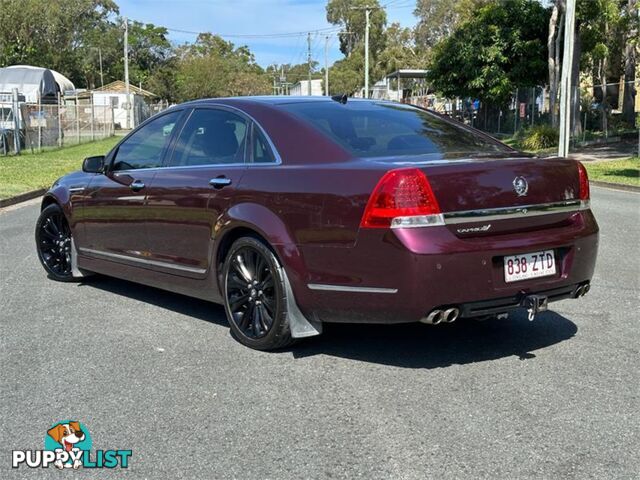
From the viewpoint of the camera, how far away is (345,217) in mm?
4180

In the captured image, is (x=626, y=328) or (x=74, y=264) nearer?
(x=626, y=328)

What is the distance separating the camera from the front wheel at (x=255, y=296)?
180 inches

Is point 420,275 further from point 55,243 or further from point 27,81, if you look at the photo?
point 27,81

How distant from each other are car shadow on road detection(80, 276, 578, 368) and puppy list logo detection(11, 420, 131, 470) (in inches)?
62.4

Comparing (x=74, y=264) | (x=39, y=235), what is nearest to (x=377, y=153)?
(x=74, y=264)

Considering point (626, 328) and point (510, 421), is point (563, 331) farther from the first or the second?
point (510, 421)

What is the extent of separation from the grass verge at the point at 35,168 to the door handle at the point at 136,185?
9.22 metres

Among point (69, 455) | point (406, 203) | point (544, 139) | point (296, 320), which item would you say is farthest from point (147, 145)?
point (544, 139)

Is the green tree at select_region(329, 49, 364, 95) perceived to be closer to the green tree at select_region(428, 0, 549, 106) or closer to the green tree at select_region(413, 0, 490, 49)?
the green tree at select_region(413, 0, 490, 49)

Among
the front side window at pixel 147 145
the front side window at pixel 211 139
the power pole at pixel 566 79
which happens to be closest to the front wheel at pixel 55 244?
the front side window at pixel 147 145

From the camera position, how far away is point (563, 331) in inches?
208

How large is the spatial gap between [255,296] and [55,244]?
3126 millimetres

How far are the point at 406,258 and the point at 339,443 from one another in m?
1.05

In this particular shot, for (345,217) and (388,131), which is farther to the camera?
(388,131)
